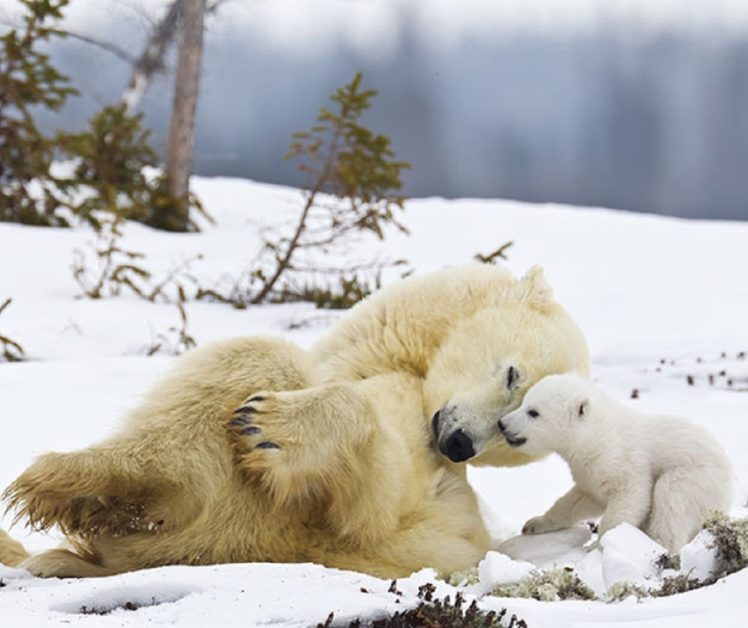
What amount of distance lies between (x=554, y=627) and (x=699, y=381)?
19.6 ft

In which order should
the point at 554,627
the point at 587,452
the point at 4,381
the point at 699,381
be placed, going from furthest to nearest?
the point at 699,381 → the point at 4,381 → the point at 587,452 → the point at 554,627

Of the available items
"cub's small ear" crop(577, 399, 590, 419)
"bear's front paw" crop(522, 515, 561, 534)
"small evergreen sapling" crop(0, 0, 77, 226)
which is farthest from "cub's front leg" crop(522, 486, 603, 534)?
"small evergreen sapling" crop(0, 0, 77, 226)

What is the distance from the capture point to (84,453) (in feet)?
10.4

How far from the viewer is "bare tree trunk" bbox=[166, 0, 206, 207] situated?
15266mm

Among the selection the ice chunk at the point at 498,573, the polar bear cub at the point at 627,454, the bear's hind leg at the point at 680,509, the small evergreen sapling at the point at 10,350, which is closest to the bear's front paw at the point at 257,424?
the ice chunk at the point at 498,573

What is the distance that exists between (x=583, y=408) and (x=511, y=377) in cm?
26

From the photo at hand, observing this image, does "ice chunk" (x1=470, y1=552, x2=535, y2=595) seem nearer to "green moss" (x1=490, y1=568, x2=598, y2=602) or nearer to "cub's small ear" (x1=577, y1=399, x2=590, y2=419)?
"green moss" (x1=490, y1=568, x2=598, y2=602)

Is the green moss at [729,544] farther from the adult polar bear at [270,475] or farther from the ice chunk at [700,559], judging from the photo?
the adult polar bear at [270,475]

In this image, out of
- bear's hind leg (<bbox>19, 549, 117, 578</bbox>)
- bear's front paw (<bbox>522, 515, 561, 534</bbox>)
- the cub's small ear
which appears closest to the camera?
bear's hind leg (<bbox>19, 549, 117, 578</bbox>)

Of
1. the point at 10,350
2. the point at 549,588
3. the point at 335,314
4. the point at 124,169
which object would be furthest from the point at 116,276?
the point at 549,588

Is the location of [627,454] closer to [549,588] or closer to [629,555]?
[629,555]

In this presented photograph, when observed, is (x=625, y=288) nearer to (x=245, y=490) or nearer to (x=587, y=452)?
(x=587, y=452)

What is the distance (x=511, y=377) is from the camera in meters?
3.87

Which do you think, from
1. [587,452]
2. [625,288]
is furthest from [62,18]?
[587,452]
